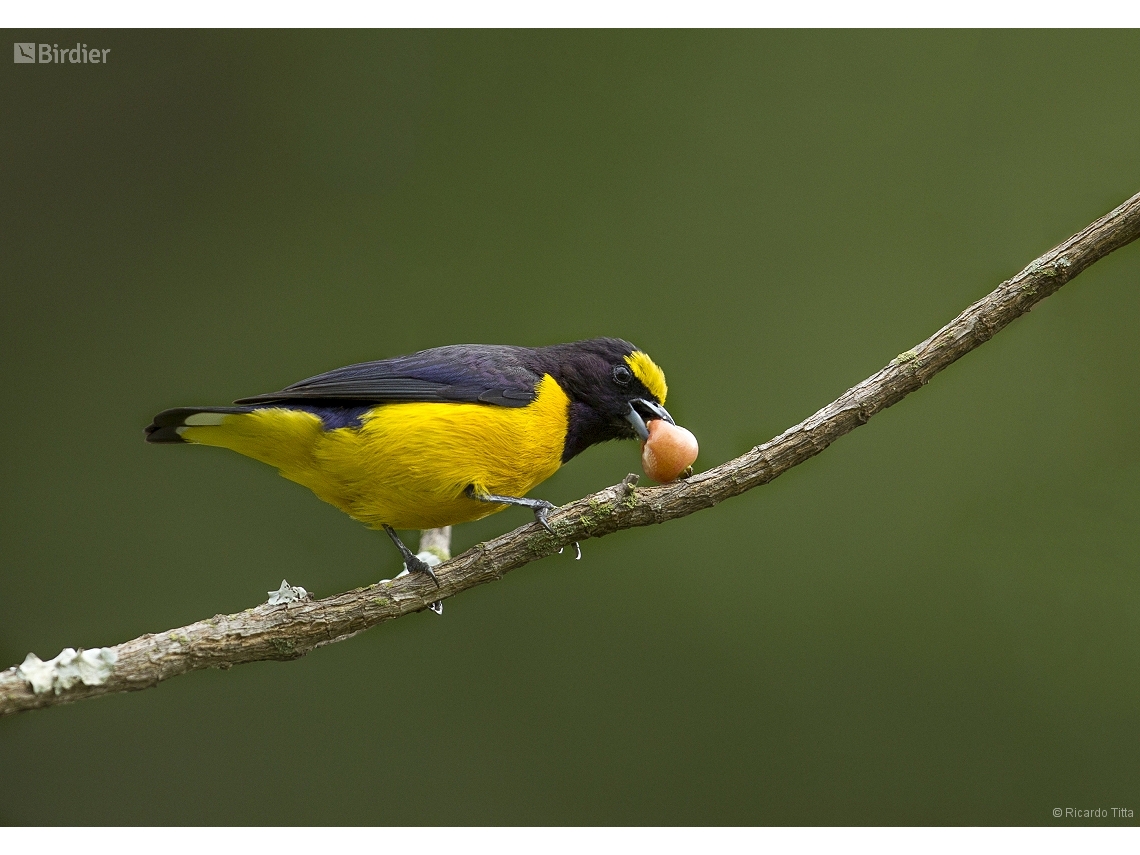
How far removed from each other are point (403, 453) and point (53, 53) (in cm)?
285

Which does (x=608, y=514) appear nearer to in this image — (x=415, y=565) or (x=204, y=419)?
(x=415, y=565)

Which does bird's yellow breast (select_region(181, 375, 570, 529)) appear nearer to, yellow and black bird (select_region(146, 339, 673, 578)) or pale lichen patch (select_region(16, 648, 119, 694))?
yellow and black bird (select_region(146, 339, 673, 578))

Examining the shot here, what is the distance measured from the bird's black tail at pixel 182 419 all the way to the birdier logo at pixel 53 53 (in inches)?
84.1

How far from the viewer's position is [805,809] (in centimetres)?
448

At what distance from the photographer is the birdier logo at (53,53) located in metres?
4.75

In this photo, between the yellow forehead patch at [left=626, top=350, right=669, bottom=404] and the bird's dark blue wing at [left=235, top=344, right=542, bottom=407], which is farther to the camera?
the yellow forehead patch at [left=626, top=350, right=669, bottom=404]

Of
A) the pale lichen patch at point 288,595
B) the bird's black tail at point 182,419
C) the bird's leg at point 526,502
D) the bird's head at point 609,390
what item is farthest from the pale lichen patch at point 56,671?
the bird's head at point 609,390

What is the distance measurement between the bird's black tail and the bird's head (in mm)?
1289

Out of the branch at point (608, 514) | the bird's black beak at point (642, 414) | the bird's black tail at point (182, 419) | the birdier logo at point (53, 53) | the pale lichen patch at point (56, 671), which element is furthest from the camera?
the birdier logo at point (53, 53)

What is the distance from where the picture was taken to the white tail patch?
375cm

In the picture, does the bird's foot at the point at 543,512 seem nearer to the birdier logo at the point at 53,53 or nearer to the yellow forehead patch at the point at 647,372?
the yellow forehead patch at the point at 647,372

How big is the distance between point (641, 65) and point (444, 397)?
293 cm

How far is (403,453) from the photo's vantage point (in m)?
3.76

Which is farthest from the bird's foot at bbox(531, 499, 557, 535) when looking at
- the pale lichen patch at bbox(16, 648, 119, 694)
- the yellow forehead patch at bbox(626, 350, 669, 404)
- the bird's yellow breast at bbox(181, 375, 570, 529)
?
the pale lichen patch at bbox(16, 648, 119, 694)
